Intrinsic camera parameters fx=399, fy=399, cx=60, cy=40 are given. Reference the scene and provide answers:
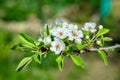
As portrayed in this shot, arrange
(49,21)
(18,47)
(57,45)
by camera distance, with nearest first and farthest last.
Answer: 1. (57,45)
2. (18,47)
3. (49,21)

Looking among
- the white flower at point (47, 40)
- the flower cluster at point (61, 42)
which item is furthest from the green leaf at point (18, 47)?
the white flower at point (47, 40)

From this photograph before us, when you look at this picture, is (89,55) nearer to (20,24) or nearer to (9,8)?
(20,24)

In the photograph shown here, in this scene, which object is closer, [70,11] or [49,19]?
[49,19]

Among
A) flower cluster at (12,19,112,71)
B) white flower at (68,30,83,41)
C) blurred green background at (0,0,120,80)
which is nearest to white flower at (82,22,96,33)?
flower cluster at (12,19,112,71)

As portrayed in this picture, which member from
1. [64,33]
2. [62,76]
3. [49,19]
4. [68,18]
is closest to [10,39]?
[62,76]

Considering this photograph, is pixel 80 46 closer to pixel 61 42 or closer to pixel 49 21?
pixel 61 42

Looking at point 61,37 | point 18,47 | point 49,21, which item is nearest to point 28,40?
point 18,47

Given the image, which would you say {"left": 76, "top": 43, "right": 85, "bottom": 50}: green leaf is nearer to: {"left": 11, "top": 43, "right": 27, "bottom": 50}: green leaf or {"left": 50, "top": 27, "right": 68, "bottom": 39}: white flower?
{"left": 50, "top": 27, "right": 68, "bottom": 39}: white flower

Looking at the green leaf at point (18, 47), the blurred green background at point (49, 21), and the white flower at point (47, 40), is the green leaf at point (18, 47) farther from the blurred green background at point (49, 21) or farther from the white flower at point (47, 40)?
the blurred green background at point (49, 21)
